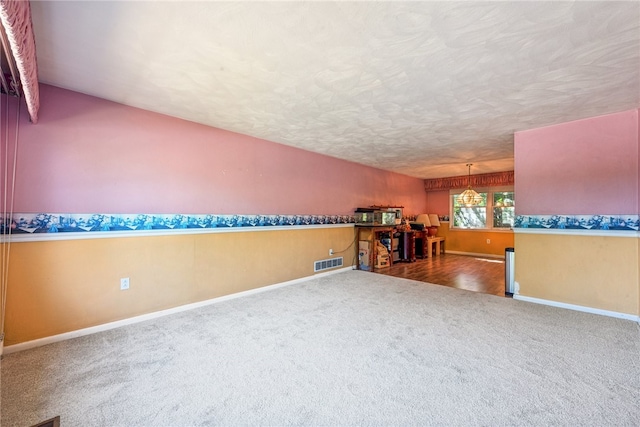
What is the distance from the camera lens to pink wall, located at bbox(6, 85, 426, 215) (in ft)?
7.69

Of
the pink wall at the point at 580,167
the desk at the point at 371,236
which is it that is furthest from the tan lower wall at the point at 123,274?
the pink wall at the point at 580,167

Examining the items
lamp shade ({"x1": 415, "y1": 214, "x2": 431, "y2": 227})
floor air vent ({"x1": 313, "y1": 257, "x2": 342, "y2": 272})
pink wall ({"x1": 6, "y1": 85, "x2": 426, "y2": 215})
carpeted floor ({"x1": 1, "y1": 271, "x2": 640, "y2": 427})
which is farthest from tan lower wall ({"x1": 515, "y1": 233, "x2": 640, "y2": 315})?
lamp shade ({"x1": 415, "y1": 214, "x2": 431, "y2": 227})

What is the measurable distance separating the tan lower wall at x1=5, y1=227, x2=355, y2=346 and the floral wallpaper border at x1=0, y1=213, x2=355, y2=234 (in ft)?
0.38

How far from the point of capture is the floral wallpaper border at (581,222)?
9.63 feet

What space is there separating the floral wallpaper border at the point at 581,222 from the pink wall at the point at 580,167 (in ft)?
0.19

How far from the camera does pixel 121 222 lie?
2.71 metres

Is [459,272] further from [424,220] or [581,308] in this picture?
[424,220]

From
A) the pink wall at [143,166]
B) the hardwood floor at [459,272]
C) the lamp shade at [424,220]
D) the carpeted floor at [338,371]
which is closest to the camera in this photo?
the carpeted floor at [338,371]

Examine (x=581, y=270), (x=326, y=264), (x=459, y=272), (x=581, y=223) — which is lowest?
(x=459, y=272)

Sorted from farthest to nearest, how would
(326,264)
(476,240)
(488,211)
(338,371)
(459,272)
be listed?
(476,240)
(488,211)
(459,272)
(326,264)
(338,371)

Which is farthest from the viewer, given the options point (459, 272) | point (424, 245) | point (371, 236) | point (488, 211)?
point (488, 211)

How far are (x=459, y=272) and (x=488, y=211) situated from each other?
3.04m

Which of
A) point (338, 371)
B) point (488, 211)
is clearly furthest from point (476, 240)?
point (338, 371)

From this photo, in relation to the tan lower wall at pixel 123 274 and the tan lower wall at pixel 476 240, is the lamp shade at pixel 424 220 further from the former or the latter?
the tan lower wall at pixel 123 274
